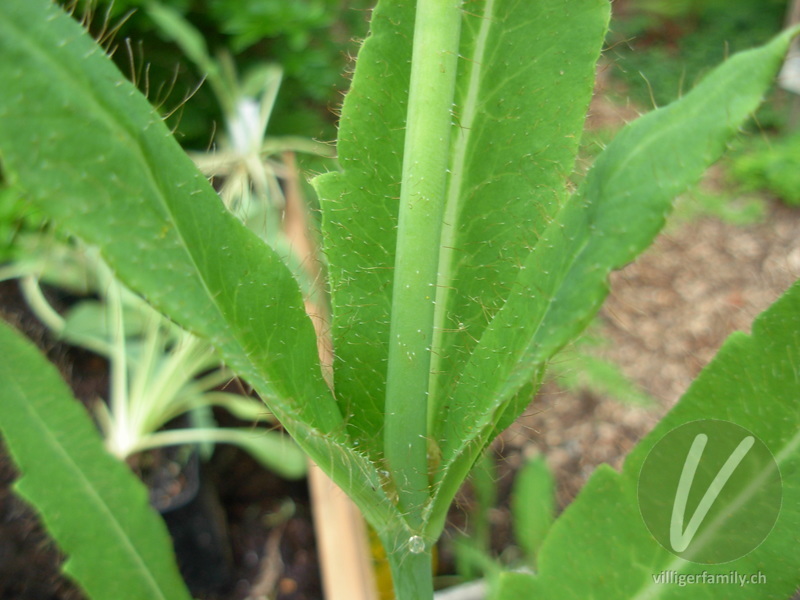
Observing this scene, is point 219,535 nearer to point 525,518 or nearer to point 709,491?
point 525,518

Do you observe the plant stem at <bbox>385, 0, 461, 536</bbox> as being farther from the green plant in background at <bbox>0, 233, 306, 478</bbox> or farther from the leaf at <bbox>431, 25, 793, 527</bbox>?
the green plant in background at <bbox>0, 233, 306, 478</bbox>

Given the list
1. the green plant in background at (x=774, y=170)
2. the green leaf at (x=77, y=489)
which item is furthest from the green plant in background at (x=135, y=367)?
the green plant in background at (x=774, y=170)

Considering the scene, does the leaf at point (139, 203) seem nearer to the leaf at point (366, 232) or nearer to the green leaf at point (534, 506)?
the leaf at point (366, 232)

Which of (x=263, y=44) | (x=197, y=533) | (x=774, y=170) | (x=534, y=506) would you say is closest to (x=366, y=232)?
(x=534, y=506)

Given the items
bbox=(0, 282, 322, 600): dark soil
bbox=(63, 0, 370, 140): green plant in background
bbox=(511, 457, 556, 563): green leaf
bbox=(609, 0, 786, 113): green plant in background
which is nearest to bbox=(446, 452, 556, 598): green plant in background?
bbox=(511, 457, 556, 563): green leaf

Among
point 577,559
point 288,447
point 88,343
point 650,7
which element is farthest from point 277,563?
point 650,7

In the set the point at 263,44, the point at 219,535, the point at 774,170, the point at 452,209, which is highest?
the point at 452,209

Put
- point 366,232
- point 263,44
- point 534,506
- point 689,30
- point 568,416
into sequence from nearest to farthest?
point 366,232 < point 534,506 < point 568,416 < point 263,44 < point 689,30

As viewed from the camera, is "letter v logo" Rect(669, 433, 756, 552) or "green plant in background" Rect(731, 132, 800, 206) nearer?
"letter v logo" Rect(669, 433, 756, 552)
